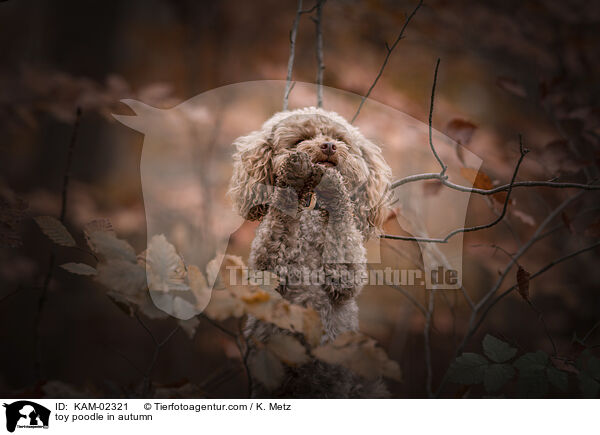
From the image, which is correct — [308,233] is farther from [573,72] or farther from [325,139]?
[573,72]

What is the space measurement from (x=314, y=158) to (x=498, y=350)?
64 cm

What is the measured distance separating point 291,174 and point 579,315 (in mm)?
975

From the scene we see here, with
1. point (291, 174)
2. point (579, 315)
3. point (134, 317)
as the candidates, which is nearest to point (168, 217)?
point (134, 317)

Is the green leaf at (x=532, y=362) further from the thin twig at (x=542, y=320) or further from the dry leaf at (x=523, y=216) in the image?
the dry leaf at (x=523, y=216)

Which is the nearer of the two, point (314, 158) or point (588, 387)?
point (314, 158)

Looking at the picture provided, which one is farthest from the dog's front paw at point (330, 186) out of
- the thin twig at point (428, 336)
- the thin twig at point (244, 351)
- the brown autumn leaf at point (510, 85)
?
the brown autumn leaf at point (510, 85)

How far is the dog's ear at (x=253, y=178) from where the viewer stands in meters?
0.89

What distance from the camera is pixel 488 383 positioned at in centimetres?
89

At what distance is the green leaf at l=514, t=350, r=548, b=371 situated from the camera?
91cm

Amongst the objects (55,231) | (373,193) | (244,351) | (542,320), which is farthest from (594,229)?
(55,231)

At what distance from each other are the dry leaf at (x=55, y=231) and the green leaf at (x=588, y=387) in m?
1.25

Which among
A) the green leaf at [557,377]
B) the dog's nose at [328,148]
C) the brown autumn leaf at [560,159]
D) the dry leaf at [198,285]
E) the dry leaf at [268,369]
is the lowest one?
the green leaf at [557,377]

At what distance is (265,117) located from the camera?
1.03 m

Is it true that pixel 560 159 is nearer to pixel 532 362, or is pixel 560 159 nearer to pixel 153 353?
pixel 532 362
